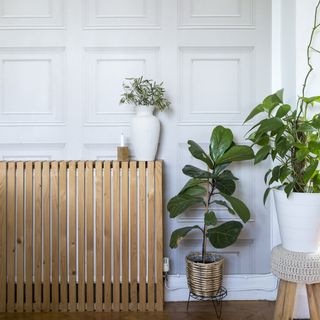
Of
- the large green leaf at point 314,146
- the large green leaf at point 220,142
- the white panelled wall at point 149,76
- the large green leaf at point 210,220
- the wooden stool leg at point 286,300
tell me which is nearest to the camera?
the large green leaf at point 314,146

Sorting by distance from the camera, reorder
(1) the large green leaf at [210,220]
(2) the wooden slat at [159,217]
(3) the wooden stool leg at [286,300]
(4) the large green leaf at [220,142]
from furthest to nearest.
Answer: (2) the wooden slat at [159,217], (4) the large green leaf at [220,142], (1) the large green leaf at [210,220], (3) the wooden stool leg at [286,300]

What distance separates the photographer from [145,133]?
2045 mm

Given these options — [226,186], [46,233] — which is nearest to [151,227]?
[226,186]

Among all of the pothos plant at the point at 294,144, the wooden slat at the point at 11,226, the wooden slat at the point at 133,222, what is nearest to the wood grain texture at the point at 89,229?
the wooden slat at the point at 133,222

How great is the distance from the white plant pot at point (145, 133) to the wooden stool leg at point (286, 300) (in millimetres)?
999

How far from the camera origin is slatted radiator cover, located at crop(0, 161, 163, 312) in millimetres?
2033

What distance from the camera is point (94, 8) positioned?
7.24ft

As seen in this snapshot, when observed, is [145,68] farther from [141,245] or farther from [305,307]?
[305,307]

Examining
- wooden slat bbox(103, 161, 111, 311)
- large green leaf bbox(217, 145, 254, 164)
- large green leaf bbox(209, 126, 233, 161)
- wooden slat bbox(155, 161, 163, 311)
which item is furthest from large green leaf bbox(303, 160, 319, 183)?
wooden slat bbox(103, 161, 111, 311)

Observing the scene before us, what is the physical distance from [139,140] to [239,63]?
84cm

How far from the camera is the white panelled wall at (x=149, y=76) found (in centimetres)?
221

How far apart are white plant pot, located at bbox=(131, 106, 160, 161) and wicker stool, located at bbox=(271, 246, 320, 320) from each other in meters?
0.89

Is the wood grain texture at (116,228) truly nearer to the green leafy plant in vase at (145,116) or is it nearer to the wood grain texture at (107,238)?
the wood grain texture at (107,238)

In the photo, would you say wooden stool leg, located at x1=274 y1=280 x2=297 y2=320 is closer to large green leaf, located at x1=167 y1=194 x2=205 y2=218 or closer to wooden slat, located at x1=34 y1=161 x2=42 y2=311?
large green leaf, located at x1=167 y1=194 x2=205 y2=218
